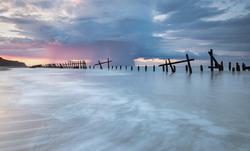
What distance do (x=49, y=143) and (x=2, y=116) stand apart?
2.88 meters

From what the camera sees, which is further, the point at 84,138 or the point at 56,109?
the point at 56,109


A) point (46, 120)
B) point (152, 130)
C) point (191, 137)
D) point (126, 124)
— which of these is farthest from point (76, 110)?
point (191, 137)

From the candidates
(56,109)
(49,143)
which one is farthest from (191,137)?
(56,109)

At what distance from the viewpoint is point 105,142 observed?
4.49 m

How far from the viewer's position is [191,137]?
4.86 metres

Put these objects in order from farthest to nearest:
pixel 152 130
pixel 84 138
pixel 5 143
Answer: pixel 152 130, pixel 84 138, pixel 5 143

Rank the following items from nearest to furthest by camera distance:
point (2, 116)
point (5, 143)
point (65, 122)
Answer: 1. point (5, 143)
2. point (65, 122)
3. point (2, 116)

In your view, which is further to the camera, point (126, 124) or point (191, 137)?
point (126, 124)

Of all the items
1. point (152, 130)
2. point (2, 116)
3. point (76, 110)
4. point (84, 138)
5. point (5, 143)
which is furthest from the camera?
point (76, 110)

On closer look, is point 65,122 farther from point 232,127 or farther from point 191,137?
point 232,127

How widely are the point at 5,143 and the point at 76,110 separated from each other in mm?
3388

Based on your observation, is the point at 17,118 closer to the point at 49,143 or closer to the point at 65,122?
the point at 65,122

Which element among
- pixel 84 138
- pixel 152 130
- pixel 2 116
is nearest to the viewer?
pixel 84 138

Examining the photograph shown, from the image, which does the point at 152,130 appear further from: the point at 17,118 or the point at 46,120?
the point at 17,118
